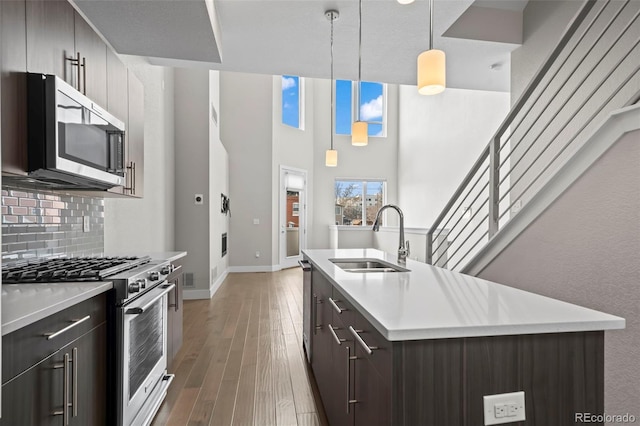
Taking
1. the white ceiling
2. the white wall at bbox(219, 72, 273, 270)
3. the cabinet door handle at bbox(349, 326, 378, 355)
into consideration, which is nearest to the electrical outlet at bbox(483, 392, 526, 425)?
the cabinet door handle at bbox(349, 326, 378, 355)

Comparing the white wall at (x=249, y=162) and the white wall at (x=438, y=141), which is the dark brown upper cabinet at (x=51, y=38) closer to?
the white wall at (x=438, y=141)

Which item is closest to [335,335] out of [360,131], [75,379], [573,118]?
[75,379]

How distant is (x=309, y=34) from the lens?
357 centimetres

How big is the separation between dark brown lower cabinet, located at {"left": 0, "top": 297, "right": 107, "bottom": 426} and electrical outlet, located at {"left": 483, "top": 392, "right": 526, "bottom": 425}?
4.67 ft

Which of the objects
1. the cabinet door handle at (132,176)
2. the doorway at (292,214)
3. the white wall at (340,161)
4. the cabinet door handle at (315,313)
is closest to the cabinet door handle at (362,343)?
the cabinet door handle at (315,313)

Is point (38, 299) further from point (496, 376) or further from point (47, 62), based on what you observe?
point (496, 376)

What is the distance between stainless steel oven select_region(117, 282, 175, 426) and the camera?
174 cm

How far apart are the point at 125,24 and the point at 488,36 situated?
3.50 meters

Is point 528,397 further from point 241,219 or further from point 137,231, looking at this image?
point 241,219

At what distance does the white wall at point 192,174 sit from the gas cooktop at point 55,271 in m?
3.02

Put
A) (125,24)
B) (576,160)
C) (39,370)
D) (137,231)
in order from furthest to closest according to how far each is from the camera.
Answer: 1. (137,231)
2. (125,24)
3. (576,160)
4. (39,370)

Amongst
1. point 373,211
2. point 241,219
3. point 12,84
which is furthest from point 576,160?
point 373,211

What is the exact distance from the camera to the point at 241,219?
7.72m

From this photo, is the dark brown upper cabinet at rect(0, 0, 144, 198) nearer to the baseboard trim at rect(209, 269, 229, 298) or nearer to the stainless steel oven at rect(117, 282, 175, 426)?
the stainless steel oven at rect(117, 282, 175, 426)
